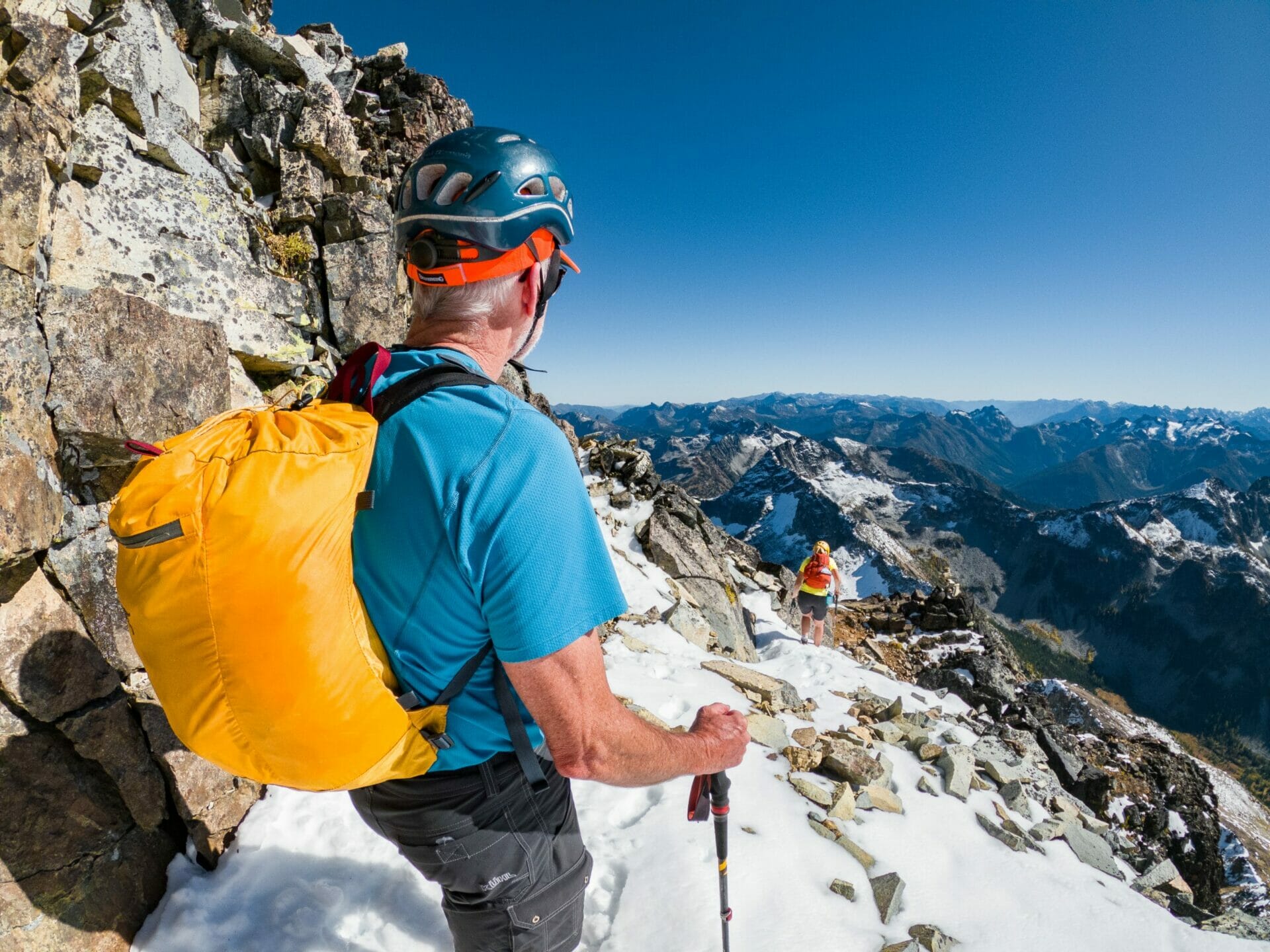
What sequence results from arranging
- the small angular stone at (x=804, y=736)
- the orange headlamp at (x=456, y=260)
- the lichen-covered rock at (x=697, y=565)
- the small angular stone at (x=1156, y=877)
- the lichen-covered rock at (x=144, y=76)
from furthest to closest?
the lichen-covered rock at (x=697, y=565), the small angular stone at (x=1156, y=877), the small angular stone at (x=804, y=736), the lichen-covered rock at (x=144, y=76), the orange headlamp at (x=456, y=260)

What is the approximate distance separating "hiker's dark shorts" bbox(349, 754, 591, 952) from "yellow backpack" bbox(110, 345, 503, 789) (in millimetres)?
555

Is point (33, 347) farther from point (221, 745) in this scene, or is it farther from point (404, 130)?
point (404, 130)

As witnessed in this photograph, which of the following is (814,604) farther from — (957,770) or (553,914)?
(553,914)

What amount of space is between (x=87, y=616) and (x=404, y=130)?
64.5 ft

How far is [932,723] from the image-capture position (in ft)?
39.8

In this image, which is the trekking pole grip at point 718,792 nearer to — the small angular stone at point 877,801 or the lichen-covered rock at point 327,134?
the small angular stone at point 877,801

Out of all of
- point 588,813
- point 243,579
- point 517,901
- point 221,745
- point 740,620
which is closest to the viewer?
point 243,579

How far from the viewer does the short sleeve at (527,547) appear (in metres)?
2.09

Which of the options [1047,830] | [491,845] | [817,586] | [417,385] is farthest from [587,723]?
[817,586]

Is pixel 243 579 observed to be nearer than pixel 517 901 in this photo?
Yes

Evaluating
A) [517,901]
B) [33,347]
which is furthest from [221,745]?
[33,347]

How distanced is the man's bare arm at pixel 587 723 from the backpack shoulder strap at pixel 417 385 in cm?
109

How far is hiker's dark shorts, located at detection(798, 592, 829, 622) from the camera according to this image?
848 inches

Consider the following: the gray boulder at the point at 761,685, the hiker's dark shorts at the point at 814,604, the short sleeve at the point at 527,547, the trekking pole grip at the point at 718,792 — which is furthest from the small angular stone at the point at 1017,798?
the hiker's dark shorts at the point at 814,604
